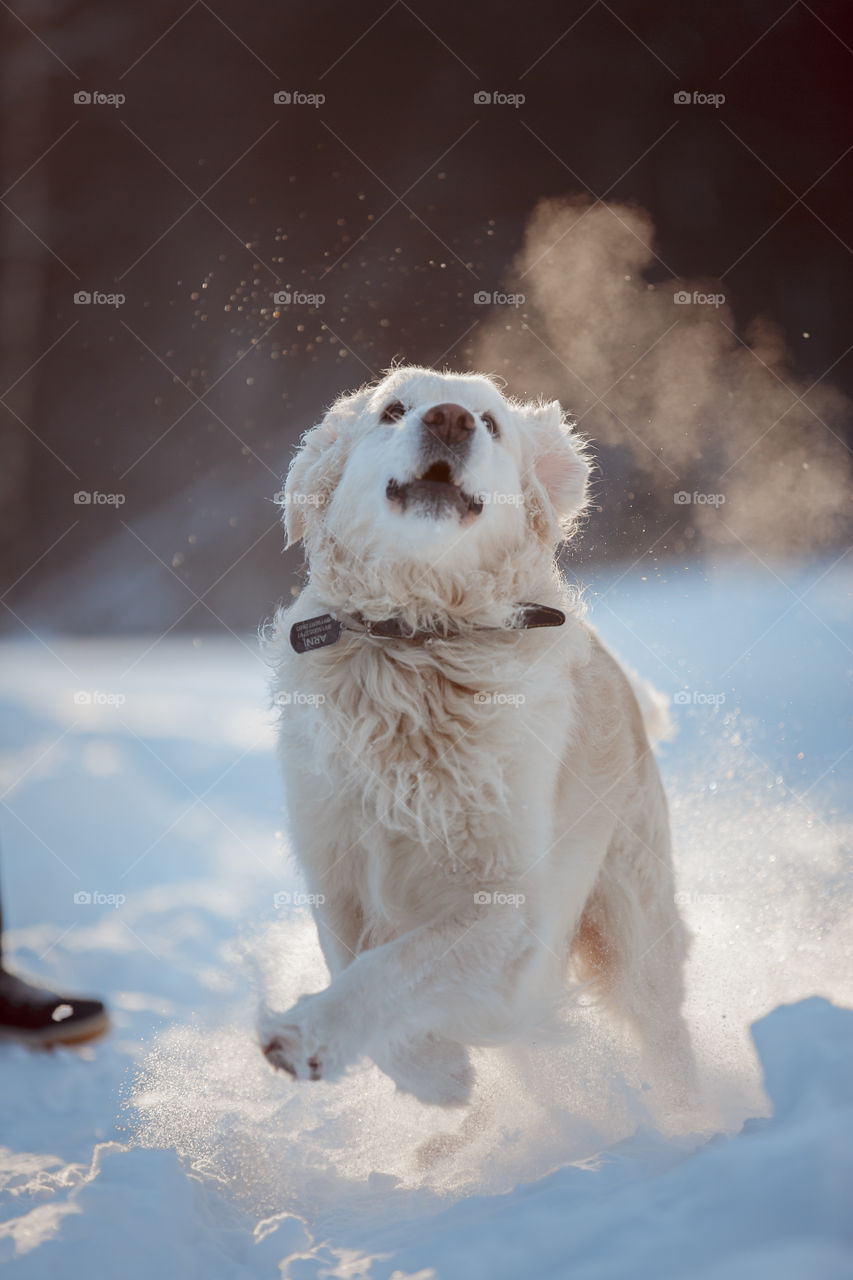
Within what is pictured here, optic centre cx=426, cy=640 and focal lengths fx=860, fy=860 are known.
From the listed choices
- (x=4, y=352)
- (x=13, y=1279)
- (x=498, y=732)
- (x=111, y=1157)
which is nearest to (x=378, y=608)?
(x=498, y=732)

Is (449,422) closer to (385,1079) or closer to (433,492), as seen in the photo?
(433,492)

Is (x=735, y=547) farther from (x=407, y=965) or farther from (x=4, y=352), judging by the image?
(x=4, y=352)

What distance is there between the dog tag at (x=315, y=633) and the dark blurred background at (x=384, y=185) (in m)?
1.68

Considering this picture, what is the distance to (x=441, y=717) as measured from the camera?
2.75 m

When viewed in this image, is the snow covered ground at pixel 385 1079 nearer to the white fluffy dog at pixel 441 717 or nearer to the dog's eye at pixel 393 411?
the white fluffy dog at pixel 441 717

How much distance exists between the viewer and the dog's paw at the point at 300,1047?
2.16m

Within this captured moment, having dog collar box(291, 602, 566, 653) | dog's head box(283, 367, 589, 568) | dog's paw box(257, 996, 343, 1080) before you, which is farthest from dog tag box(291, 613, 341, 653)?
dog's paw box(257, 996, 343, 1080)

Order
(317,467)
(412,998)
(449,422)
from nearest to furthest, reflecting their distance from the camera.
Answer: (412,998) < (449,422) < (317,467)

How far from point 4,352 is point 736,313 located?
5073mm

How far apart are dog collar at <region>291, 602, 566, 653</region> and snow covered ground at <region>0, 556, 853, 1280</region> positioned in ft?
1.43

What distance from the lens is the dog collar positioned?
9.02 feet

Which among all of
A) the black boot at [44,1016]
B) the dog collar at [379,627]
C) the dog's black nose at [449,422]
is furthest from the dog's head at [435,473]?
the black boot at [44,1016]

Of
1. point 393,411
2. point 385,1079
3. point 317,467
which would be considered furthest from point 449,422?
point 385,1079

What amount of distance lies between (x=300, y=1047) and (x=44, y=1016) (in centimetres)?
188
